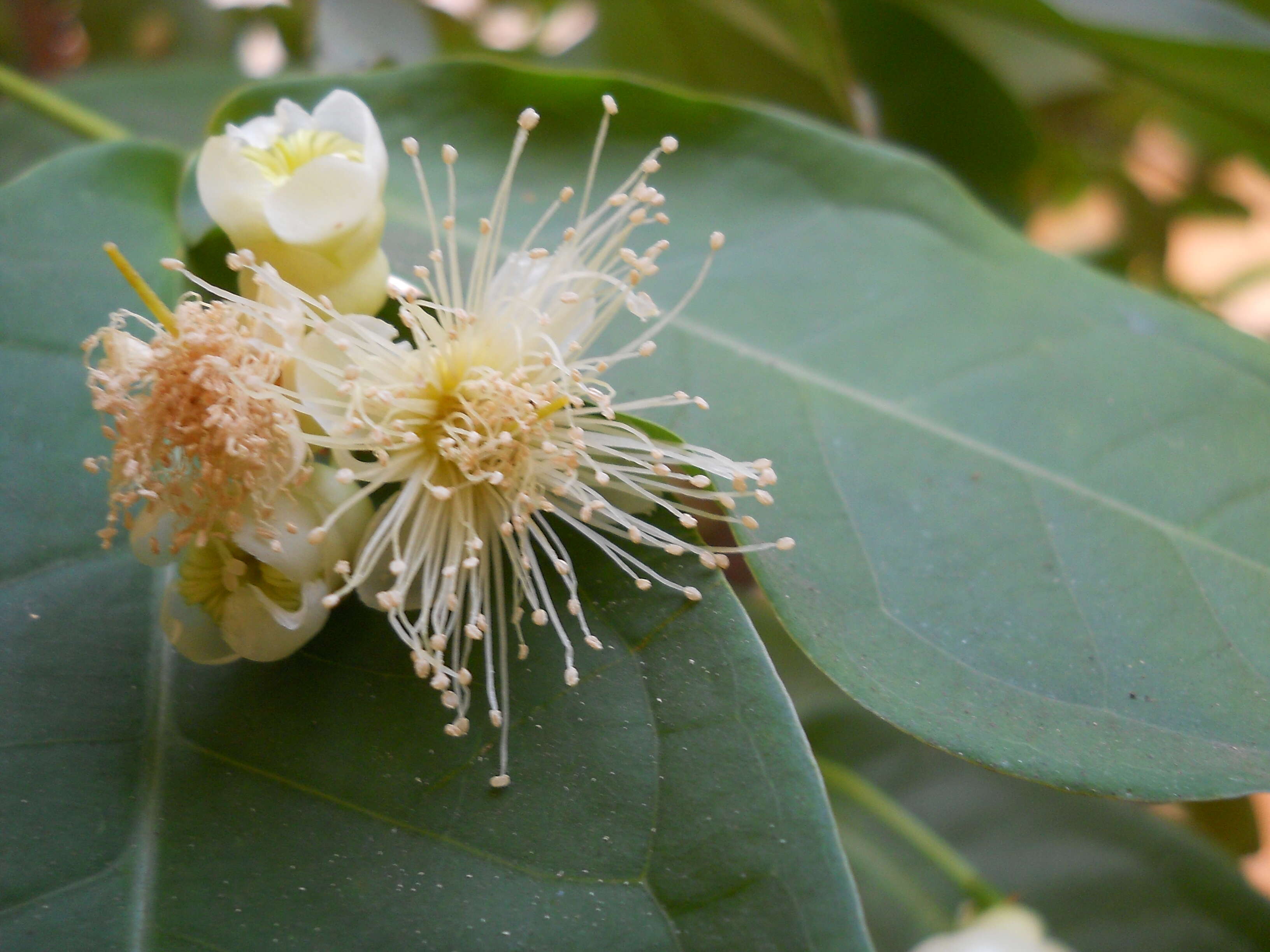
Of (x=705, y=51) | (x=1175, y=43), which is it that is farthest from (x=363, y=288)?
(x=1175, y=43)

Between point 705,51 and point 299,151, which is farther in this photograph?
point 705,51

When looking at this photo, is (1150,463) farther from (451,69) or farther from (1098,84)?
(1098,84)

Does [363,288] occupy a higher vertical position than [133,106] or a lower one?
higher

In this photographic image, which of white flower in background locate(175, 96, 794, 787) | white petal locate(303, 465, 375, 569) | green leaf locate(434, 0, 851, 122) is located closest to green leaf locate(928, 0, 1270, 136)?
green leaf locate(434, 0, 851, 122)

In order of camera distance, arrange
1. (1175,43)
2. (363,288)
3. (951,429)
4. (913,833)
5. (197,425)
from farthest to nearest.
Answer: (1175,43), (913,833), (951,429), (363,288), (197,425)

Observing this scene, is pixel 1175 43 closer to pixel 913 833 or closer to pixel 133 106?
pixel 913 833

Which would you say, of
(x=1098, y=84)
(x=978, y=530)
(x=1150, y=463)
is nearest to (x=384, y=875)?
(x=978, y=530)
